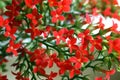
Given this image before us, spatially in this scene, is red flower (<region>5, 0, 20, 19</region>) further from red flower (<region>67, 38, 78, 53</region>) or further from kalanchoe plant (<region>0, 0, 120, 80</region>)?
red flower (<region>67, 38, 78, 53</region>)

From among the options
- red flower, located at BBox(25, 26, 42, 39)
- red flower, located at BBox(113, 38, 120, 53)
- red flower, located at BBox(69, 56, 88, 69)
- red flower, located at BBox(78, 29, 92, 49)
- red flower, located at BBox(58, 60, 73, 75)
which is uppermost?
red flower, located at BBox(25, 26, 42, 39)

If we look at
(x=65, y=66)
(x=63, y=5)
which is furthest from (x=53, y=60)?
(x=63, y=5)

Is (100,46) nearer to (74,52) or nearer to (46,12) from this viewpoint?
(74,52)

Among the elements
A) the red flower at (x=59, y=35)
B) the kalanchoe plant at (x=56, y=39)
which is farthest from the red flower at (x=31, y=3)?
the red flower at (x=59, y=35)

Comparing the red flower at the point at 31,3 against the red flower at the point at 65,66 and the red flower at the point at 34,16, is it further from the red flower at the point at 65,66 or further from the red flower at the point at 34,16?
the red flower at the point at 65,66

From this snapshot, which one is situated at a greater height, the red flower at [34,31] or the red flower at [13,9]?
the red flower at [13,9]

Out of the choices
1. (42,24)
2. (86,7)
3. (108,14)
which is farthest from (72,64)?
(86,7)

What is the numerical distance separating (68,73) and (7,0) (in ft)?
1.07

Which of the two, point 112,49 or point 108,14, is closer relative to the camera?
point 112,49

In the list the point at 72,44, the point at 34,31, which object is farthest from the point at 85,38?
the point at 34,31

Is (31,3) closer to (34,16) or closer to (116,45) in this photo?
(34,16)

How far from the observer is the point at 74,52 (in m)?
0.81

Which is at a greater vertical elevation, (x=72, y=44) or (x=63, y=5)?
(x=63, y=5)

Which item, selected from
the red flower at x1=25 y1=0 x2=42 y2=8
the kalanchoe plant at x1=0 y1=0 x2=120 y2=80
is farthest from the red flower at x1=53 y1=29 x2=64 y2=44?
the red flower at x1=25 y1=0 x2=42 y2=8
